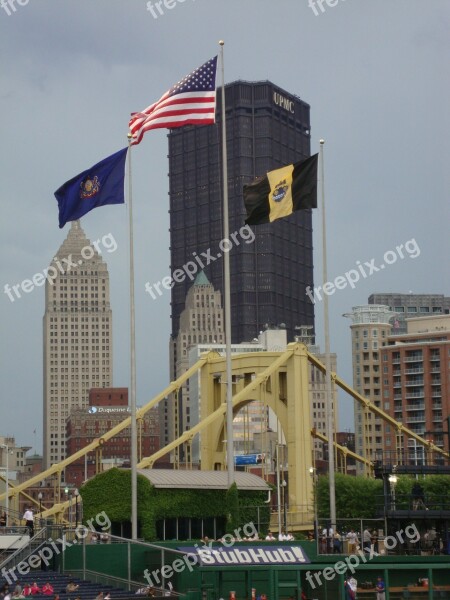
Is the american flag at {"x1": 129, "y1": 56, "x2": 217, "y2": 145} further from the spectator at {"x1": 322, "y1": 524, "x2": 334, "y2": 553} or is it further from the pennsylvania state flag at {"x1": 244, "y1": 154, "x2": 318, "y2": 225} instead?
the spectator at {"x1": 322, "y1": 524, "x2": 334, "y2": 553}

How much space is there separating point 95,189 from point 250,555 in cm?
1605

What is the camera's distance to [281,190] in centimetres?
5362

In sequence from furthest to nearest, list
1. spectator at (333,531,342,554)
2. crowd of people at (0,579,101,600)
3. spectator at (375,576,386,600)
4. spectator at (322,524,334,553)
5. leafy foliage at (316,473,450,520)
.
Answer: leafy foliage at (316,473,450,520)
spectator at (322,524,334,553)
spectator at (333,531,342,554)
spectator at (375,576,386,600)
crowd of people at (0,579,101,600)

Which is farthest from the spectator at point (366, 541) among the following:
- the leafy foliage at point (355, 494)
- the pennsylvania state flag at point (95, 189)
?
the leafy foliage at point (355, 494)

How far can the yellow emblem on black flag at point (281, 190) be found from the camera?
176ft

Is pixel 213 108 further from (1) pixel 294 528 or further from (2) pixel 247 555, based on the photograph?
(1) pixel 294 528

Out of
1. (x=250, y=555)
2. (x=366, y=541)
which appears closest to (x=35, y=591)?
(x=250, y=555)

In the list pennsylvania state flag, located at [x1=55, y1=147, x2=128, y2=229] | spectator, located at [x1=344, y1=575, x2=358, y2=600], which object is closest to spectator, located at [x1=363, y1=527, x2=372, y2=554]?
spectator, located at [x1=344, y1=575, x2=358, y2=600]

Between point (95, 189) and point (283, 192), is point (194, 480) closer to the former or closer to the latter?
point (283, 192)

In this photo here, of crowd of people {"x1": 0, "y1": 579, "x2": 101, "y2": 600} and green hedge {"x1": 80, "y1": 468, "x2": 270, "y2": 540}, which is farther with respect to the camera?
green hedge {"x1": 80, "y1": 468, "x2": 270, "y2": 540}

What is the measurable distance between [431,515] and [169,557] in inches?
629

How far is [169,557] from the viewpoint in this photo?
48.0m

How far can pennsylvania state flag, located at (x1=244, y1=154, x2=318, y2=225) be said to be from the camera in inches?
2108

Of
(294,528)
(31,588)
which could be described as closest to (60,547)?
(31,588)
